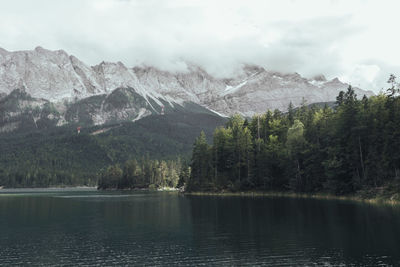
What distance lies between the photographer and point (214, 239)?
49.0 m

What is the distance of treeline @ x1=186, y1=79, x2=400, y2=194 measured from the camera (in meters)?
94.1

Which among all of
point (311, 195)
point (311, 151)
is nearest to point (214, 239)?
point (311, 195)

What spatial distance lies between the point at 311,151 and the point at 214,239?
72651 millimetres

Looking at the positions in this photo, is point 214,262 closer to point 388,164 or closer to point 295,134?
point 388,164

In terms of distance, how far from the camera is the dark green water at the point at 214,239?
38375 mm

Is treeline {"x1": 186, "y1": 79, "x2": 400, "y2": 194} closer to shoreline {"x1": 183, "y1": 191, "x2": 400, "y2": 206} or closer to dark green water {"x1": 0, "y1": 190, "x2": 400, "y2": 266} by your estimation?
shoreline {"x1": 183, "y1": 191, "x2": 400, "y2": 206}

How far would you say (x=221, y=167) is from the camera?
144 metres

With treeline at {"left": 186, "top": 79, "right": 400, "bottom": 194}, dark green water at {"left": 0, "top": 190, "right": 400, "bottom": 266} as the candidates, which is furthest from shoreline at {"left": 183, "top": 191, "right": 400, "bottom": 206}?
dark green water at {"left": 0, "top": 190, "right": 400, "bottom": 266}

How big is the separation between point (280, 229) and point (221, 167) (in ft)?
294

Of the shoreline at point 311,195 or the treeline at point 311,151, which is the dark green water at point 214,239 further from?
the treeline at point 311,151

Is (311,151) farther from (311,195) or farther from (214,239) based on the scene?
(214,239)

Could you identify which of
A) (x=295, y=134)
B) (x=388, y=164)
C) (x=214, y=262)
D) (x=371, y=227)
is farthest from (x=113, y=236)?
(x=295, y=134)

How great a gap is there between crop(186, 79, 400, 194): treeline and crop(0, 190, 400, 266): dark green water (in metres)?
27.0

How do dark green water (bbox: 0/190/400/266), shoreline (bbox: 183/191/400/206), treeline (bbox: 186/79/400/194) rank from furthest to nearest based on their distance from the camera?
treeline (bbox: 186/79/400/194)
shoreline (bbox: 183/191/400/206)
dark green water (bbox: 0/190/400/266)
